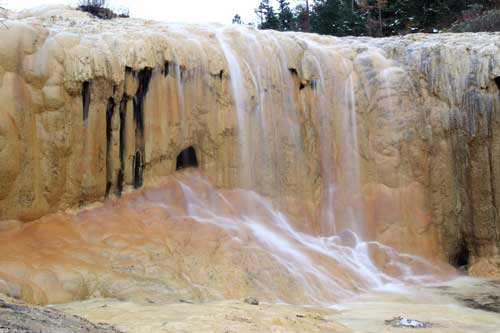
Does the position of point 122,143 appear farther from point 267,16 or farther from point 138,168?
point 267,16

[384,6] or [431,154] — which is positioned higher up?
[384,6]

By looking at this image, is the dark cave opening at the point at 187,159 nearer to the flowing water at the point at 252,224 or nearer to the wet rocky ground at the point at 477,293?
the flowing water at the point at 252,224

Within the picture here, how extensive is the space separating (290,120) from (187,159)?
8.31ft

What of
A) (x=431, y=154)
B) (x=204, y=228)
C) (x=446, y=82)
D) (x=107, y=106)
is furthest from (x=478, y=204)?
(x=107, y=106)

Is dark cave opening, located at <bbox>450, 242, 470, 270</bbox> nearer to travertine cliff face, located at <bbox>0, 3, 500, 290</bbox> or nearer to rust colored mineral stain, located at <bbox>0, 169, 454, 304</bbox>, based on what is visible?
travertine cliff face, located at <bbox>0, 3, 500, 290</bbox>

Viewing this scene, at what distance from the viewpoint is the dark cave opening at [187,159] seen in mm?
12229

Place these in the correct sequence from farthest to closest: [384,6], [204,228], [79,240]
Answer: [384,6] → [204,228] → [79,240]

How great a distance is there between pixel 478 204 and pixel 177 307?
26.1 ft

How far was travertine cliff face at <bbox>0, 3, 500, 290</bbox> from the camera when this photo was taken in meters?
10.9

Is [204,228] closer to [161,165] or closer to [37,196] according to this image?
[161,165]

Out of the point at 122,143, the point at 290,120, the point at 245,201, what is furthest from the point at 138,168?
the point at 290,120

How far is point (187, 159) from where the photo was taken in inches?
486

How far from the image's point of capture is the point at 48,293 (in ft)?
28.0

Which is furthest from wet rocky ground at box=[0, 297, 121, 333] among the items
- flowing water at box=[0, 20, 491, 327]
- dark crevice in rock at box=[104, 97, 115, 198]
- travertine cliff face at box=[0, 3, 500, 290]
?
dark crevice in rock at box=[104, 97, 115, 198]
